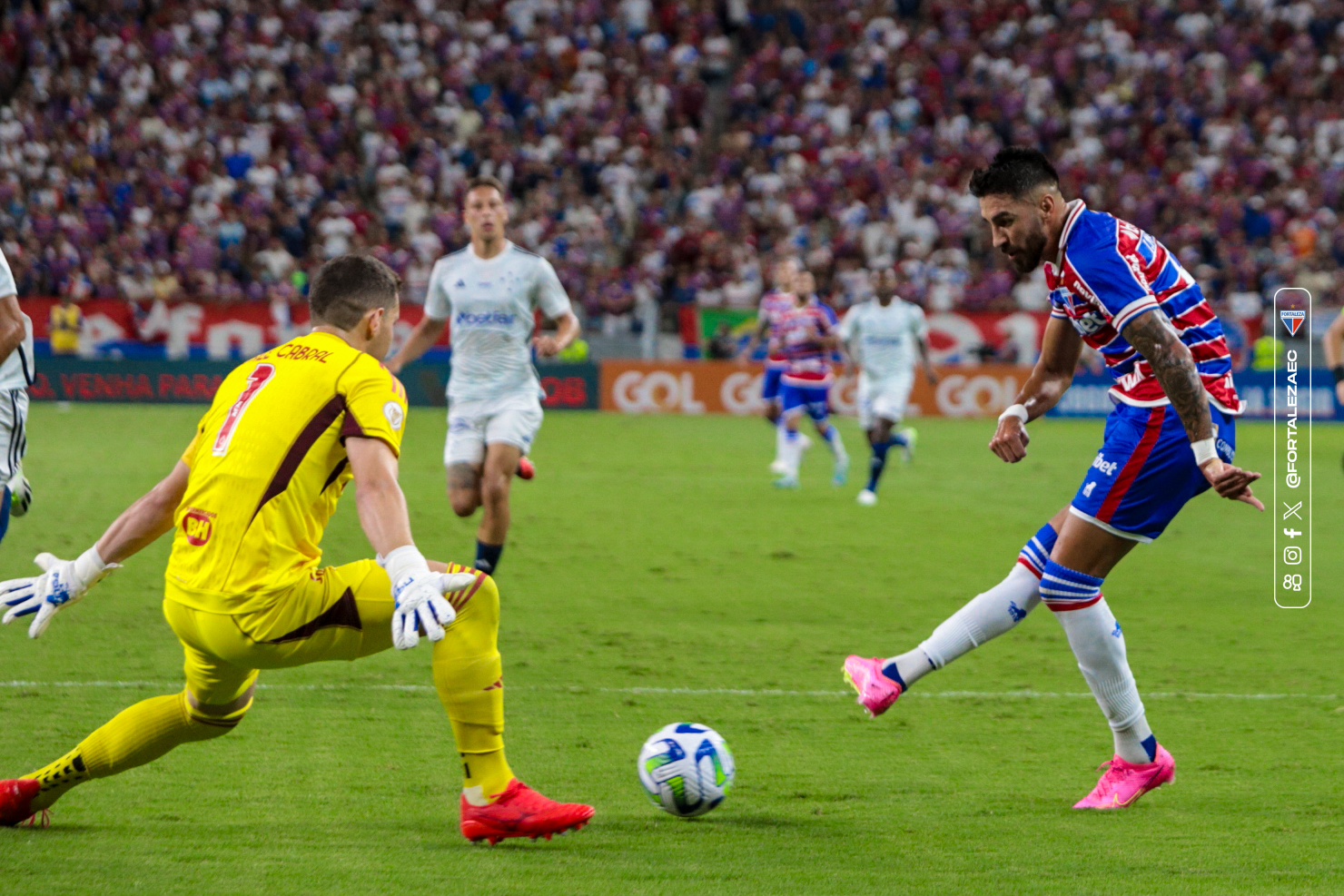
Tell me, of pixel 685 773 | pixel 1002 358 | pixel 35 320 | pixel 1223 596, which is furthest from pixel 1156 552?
pixel 35 320

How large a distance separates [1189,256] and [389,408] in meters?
27.4

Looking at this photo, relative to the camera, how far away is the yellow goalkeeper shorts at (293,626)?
13.0 ft

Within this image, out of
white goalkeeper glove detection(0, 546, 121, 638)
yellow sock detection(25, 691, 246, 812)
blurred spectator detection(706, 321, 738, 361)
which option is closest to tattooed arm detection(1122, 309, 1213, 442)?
yellow sock detection(25, 691, 246, 812)

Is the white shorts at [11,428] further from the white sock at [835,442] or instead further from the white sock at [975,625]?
the white sock at [835,442]

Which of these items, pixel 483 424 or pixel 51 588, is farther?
pixel 483 424

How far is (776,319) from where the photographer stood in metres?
17.3

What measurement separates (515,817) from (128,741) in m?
1.19

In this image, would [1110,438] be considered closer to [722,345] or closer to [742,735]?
[742,735]

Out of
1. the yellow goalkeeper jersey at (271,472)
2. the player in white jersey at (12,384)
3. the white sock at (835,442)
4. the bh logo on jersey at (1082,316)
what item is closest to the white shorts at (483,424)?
the player in white jersey at (12,384)

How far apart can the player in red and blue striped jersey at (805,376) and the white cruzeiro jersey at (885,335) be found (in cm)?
32

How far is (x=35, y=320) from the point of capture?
2534 cm

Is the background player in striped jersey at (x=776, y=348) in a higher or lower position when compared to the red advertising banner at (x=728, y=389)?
higher

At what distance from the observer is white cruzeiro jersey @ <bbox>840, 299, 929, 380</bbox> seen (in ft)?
52.5

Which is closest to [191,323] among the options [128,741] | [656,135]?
[656,135]
